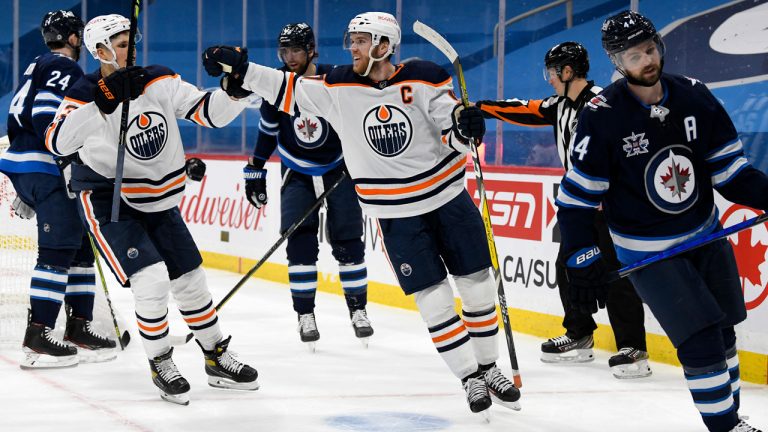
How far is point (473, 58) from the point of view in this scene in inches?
263

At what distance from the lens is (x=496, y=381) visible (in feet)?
11.4

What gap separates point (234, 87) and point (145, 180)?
1.59 ft

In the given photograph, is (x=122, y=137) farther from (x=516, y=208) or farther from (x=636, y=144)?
(x=516, y=208)

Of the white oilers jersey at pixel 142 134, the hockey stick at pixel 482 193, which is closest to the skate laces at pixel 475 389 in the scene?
the hockey stick at pixel 482 193

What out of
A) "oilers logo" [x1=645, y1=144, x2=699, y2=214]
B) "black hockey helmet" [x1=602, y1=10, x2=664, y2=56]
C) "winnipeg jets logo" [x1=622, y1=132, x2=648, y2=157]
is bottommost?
"oilers logo" [x1=645, y1=144, x2=699, y2=214]

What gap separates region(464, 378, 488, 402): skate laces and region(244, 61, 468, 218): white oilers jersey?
0.57m

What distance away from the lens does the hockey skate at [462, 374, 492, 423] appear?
327 centimetres

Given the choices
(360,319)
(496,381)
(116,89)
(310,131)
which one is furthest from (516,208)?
(116,89)

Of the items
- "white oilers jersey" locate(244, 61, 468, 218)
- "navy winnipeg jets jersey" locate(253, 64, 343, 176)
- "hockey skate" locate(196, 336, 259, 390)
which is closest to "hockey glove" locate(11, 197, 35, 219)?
"navy winnipeg jets jersey" locate(253, 64, 343, 176)

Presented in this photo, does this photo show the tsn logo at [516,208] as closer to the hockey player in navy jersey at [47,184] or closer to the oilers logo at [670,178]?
the hockey player in navy jersey at [47,184]

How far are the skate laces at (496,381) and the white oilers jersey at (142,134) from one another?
49.8 inches

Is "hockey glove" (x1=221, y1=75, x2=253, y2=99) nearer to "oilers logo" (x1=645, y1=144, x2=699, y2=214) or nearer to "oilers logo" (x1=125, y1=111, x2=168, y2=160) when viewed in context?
"oilers logo" (x1=125, y1=111, x2=168, y2=160)

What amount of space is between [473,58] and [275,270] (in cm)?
202

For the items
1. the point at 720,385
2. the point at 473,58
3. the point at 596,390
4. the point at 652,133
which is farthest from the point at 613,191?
the point at 473,58
